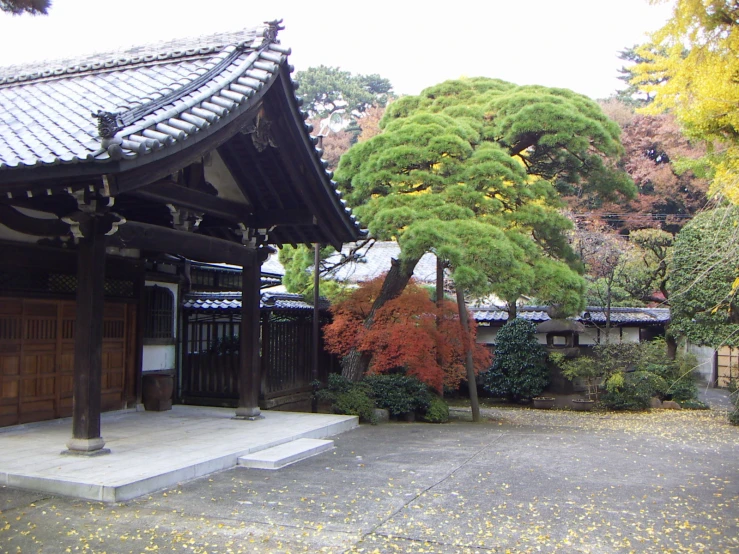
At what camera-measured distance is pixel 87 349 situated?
298 inches

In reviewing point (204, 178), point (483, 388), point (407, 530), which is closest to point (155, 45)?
point (204, 178)

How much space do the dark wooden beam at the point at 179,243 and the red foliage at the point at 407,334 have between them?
3.38m

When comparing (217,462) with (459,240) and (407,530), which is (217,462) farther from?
(459,240)

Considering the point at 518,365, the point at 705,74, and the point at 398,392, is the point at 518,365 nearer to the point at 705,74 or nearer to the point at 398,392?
the point at 398,392

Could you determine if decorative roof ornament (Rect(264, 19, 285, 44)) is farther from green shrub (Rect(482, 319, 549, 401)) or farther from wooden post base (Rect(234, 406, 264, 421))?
green shrub (Rect(482, 319, 549, 401))

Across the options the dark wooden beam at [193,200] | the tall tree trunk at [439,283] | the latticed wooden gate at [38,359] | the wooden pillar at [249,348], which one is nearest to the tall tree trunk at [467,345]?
the tall tree trunk at [439,283]

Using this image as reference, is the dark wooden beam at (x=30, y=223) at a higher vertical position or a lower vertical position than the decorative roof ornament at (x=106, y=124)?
lower

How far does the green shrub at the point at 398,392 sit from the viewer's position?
1323cm

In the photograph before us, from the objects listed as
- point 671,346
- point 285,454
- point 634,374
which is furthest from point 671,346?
point 285,454

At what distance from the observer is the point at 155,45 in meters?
11.4

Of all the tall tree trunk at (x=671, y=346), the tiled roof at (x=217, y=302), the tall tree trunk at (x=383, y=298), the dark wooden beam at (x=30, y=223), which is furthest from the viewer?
the tall tree trunk at (x=671, y=346)

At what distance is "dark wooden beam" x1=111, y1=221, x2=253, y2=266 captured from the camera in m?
8.08

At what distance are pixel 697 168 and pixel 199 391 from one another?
997 cm

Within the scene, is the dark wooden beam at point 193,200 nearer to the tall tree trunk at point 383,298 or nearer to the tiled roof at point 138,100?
the tiled roof at point 138,100
